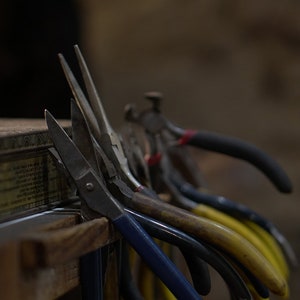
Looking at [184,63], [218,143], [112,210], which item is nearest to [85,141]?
[112,210]

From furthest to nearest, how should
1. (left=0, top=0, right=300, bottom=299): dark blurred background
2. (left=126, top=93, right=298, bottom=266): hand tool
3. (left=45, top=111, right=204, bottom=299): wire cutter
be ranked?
(left=0, top=0, right=300, bottom=299): dark blurred background, (left=126, top=93, right=298, bottom=266): hand tool, (left=45, top=111, right=204, bottom=299): wire cutter

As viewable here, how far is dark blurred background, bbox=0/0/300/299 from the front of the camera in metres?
1.68

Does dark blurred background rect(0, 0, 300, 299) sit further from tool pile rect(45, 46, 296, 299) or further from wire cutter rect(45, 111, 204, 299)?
wire cutter rect(45, 111, 204, 299)

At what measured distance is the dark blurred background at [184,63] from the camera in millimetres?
1676

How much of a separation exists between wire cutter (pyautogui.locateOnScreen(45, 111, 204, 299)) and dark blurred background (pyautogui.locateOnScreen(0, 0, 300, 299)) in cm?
106

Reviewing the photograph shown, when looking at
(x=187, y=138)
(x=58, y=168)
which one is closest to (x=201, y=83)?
(x=187, y=138)

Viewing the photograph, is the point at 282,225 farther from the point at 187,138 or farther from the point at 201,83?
the point at 187,138

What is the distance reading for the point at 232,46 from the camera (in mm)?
1713

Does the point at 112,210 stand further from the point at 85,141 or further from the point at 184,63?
the point at 184,63

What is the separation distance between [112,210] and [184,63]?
1281 millimetres

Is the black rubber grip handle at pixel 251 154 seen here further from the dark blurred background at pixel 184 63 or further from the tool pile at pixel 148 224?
the dark blurred background at pixel 184 63

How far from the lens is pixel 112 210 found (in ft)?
1.67

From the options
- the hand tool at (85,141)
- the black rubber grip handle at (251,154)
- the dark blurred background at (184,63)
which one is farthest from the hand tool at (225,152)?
the dark blurred background at (184,63)

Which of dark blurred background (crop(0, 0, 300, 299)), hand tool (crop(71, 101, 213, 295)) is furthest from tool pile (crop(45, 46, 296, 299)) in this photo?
dark blurred background (crop(0, 0, 300, 299))
